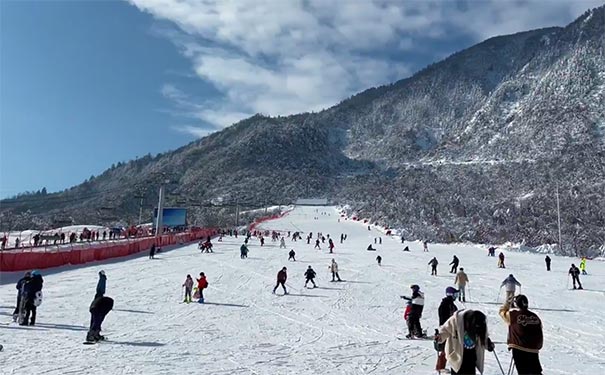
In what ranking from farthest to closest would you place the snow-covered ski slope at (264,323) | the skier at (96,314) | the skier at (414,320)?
the skier at (414,320), the skier at (96,314), the snow-covered ski slope at (264,323)

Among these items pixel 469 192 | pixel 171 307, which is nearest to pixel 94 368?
pixel 171 307

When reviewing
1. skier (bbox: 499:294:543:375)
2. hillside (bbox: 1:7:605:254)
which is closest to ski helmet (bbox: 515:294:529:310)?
skier (bbox: 499:294:543:375)

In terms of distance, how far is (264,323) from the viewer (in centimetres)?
1309

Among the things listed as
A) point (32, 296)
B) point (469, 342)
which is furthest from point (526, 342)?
point (32, 296)

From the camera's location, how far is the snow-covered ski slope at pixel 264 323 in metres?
→ 8.70

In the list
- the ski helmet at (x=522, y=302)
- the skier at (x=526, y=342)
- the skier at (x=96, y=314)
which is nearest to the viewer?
the skier at (x=526, y=342)

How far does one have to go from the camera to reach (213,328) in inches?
483

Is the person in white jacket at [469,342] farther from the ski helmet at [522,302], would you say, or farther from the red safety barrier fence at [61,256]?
the red safety barrier fence at [61,256]

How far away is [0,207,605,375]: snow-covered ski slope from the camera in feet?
28.6

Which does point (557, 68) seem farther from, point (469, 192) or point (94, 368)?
point (94, 368)

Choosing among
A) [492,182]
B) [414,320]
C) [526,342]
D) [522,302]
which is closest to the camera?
[526,342]

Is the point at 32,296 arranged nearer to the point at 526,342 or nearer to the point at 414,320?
the point at 414,320

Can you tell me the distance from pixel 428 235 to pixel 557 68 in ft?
505

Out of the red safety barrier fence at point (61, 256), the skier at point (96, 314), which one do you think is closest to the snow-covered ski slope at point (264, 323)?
the skier at point (96, 314)
